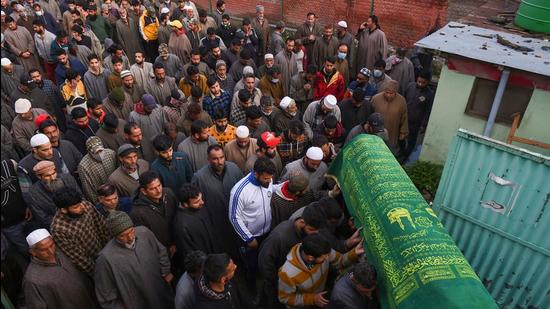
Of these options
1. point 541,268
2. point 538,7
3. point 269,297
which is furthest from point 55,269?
point 538,7

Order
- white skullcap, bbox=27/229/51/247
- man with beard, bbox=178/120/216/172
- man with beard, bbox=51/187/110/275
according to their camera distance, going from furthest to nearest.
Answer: man with beard, bbox=178/120/216/172, man with beard, bbox=51/187/110/275, white skullcap, bbox=27/229/51/247

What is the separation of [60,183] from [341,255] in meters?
3.15

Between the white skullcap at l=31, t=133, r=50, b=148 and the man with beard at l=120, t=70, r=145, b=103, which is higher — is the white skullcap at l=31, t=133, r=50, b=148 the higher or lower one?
the higher one

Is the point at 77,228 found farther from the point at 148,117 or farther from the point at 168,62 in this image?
the point at 168,62

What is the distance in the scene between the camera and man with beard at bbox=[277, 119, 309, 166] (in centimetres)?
524

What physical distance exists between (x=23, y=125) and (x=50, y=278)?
314 cm

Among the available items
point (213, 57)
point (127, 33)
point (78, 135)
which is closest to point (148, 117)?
point (78, 135)

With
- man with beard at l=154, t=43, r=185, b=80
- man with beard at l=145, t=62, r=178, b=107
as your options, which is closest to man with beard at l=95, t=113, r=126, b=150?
man with beard at l=145, t=62, r=178, b=107

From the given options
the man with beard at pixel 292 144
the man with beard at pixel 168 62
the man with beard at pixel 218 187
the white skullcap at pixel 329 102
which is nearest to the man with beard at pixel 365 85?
the white skullcap at pixel 329 102

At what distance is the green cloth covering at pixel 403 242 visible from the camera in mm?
2732

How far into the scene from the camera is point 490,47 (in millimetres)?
5293

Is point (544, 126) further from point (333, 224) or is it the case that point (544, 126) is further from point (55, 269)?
point (55, 269)

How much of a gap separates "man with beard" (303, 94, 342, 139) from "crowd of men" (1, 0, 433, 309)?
0.02 metres

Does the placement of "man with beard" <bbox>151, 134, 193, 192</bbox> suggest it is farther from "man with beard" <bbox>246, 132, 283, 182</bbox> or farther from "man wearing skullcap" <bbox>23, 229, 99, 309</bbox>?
"man wearing skullcap" <bbox>23, 229, 99, 309</bbox>
